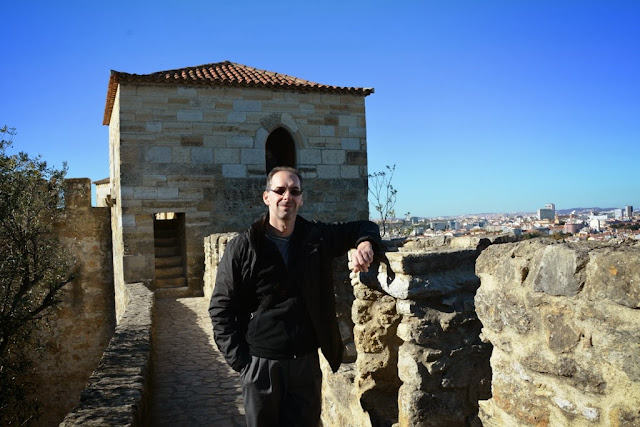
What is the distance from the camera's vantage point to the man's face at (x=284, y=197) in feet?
8.74

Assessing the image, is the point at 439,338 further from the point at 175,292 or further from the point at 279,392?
the point at 175,292

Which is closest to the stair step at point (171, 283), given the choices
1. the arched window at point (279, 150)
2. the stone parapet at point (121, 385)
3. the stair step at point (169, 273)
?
the stair step at point (169, 273)

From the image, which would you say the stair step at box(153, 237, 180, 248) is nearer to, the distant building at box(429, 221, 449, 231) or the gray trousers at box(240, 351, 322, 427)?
the distant building at box(429, 221, 449, 231)

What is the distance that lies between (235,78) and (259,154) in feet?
6.10

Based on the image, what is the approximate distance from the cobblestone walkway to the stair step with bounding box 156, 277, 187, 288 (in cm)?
318

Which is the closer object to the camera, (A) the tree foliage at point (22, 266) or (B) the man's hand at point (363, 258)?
(B) the man's hand at point (363, 258)

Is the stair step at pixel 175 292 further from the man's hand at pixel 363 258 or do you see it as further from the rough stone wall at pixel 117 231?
the man's hand at pixel 363 258

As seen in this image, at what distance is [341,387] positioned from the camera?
131 inches

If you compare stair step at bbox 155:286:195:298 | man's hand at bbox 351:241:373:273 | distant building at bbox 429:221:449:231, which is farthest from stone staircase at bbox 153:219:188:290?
man's hand at bbox 351:241:373:273

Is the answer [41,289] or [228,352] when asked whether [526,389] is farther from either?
[41,289]

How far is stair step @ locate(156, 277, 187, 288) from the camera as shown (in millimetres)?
11641

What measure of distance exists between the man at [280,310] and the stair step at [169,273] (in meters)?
9.70

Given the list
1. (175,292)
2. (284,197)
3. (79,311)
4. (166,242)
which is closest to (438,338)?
(284,197)

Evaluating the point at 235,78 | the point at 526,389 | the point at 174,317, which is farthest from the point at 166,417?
the point at 235,78
